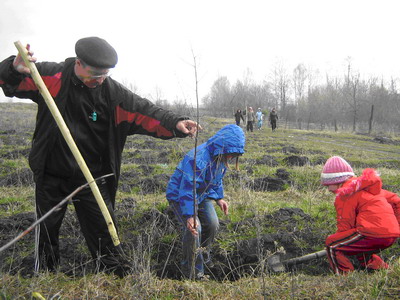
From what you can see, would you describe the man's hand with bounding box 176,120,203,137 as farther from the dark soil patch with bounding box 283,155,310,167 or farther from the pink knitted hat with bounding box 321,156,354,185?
the dark soil patch with bounding box 283,155,310,167

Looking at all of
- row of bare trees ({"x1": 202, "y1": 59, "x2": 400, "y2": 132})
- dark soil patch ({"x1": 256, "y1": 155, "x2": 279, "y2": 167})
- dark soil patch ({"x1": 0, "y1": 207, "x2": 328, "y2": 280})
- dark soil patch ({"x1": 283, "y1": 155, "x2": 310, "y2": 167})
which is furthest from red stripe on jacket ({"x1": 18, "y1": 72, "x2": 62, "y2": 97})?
row of bare trees ({"x1": 202, "y1": 59, "x2": 400, "y2": 132})

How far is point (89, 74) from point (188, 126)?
863 mm

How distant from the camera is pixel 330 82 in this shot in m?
57.9

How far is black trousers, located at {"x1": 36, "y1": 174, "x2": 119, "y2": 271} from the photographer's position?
2.53 m

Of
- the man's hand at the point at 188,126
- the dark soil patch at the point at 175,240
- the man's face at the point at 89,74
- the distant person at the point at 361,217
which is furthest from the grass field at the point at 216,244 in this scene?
the man's face at the point at 89,74

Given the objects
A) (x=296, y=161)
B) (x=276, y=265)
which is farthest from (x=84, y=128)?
(x=296, y=161)

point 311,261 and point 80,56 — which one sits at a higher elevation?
point 80,56

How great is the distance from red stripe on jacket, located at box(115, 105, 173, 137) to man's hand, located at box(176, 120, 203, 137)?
0.54 ft

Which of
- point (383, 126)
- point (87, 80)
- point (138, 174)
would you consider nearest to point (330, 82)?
point (383, 126)

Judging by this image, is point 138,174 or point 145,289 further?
point 138,174

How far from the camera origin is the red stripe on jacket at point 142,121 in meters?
2.71

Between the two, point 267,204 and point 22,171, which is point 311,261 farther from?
point 22,171

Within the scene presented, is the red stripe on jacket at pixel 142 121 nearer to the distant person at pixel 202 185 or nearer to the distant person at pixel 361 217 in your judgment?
the distant person at pixel 202 185

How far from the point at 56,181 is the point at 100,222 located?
1.61ft
